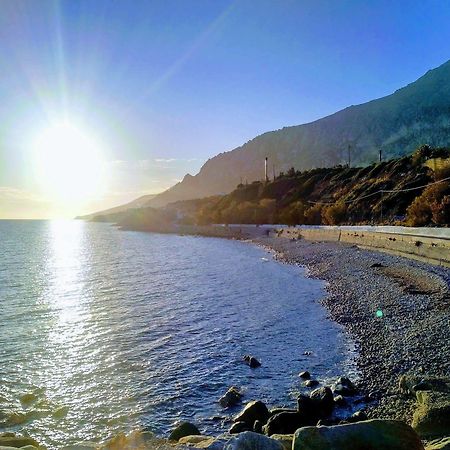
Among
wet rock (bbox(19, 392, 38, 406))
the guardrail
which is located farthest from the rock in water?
the guardrail

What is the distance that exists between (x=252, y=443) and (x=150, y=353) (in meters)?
10.2

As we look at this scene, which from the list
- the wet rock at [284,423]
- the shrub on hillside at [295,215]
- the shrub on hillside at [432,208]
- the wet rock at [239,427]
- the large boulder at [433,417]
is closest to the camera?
the large boulder at [433,417]

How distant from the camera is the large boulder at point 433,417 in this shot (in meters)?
7.46

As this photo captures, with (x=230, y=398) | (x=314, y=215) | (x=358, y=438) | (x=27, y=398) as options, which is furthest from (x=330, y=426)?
(x=314, y=215)

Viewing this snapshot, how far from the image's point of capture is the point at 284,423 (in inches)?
359

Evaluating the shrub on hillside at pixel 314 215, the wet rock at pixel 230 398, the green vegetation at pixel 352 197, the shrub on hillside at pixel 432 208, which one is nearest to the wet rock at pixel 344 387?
the wet rock at pixel 230 398

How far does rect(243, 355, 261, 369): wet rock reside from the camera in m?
13.6

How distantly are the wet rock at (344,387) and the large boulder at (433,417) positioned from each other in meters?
2.52

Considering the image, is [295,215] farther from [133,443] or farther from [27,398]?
[133,443]

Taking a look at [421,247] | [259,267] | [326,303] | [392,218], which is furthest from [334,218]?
[326,303]

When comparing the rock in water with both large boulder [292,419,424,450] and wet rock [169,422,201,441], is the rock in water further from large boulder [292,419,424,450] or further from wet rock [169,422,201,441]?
wet rock [169,422,201,441]

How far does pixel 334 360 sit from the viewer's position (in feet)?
44.7

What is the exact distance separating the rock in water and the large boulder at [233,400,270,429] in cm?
394

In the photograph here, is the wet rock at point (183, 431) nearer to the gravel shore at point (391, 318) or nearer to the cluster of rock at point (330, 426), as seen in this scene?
the cluster of rock at point (330, 426)
